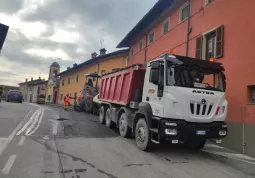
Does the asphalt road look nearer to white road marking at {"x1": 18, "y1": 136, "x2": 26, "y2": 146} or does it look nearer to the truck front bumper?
white road marking at {"x1": 18, "y1": 136, "x2": 26, "y2": 146}

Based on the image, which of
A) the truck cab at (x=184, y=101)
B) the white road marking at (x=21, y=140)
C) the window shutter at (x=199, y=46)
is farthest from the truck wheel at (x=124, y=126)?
the window shutter at (x=199, y=46)

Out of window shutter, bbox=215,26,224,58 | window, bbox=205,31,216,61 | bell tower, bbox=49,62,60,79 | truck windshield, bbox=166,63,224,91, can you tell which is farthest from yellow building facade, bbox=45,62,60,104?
truck windshield, bbox=166,63,224,91

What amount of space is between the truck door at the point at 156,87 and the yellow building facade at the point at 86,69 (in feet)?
63.3

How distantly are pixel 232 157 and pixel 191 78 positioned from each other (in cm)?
269

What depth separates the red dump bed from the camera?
843 cm

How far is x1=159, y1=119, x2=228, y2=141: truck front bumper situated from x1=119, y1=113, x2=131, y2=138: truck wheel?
9.17ft

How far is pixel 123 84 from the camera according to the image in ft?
30.8

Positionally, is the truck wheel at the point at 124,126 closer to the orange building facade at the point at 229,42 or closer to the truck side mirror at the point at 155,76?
the truck side mirror at the point at 155,76

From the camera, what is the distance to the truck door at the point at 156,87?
6.50 m

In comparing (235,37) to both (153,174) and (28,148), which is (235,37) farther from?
(28,148)

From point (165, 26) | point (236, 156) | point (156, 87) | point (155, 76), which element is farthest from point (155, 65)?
point (165, 26)

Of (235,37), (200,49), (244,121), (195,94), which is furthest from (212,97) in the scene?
(200,49)

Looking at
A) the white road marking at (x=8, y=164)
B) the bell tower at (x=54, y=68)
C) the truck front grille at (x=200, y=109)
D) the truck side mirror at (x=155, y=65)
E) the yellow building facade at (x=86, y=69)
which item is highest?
the bell tower at (x=54, y=68)

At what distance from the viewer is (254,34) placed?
782cm
